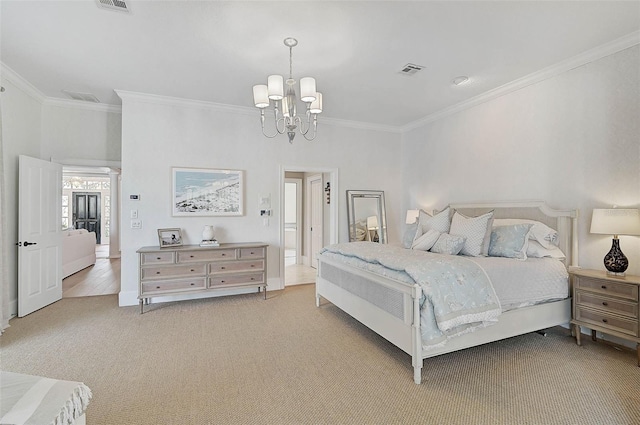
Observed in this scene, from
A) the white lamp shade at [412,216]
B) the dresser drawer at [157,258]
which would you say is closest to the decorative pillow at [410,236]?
the white lamp shade at [412,216]

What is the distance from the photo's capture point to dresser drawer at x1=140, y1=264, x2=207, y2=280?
13.2 feet

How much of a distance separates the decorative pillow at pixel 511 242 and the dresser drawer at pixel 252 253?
2928 millimetres

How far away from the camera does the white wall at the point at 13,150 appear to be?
364 cm

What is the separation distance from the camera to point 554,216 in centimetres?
346

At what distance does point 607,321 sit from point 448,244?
57.0 inches

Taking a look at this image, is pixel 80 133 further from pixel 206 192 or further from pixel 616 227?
pixel 616 227

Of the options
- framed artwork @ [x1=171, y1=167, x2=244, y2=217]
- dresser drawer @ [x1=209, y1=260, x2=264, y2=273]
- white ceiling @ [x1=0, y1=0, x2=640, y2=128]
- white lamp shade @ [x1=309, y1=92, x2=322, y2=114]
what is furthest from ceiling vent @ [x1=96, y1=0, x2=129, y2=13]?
dresser drawer @ [x1=209, y1=260, x2=264, y2=273]

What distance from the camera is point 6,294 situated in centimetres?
353

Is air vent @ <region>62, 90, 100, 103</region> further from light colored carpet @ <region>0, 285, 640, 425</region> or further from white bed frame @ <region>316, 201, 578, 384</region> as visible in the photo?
white bed frame @ <region>316, 201, 578, 384</region>

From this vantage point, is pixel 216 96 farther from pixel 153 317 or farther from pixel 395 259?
pixel 395 259

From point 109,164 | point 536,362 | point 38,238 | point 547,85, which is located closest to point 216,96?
point 109,164

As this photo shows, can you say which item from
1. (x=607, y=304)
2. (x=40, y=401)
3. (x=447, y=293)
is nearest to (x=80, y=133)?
(x=40, y=401)

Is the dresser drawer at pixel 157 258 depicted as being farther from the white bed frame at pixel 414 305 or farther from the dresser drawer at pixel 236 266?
the white bed frame at pixel 414 305

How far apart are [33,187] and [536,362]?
5774mm
